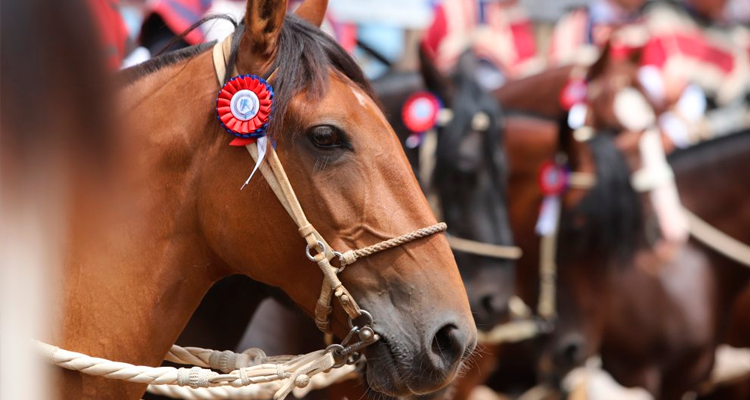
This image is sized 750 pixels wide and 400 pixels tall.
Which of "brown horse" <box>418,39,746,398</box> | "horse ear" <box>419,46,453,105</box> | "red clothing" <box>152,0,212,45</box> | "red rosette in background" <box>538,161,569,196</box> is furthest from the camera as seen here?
"brown horse" <box>418,39,746,398</box>

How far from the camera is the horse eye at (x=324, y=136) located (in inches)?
75.3

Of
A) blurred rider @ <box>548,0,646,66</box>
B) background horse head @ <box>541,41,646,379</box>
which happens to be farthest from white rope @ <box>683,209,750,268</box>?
blurred rider @ <box>548,0,646,66</box>

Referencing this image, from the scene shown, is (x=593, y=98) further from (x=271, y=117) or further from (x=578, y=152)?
(x=271, y=117)

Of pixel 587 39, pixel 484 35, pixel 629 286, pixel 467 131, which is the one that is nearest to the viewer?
pixel 467 131

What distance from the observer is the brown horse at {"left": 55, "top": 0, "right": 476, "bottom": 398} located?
6.15 ft

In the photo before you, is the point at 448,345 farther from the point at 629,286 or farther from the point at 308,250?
the point at 629,286

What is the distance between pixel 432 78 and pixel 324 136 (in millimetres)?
2304

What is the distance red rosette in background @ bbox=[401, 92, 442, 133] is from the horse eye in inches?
79.0

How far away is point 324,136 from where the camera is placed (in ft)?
6.28

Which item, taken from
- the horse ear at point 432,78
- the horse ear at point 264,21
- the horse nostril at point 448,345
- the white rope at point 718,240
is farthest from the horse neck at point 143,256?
the white rope at point 718,240

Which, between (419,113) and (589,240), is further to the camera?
(589,240)

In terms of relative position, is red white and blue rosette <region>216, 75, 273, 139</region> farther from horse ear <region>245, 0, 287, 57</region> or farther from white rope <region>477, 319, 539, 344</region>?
white rope <region>477, 319, 539, 344</region>

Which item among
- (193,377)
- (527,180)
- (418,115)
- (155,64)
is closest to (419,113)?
(418,115)

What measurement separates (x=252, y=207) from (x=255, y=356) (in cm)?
40
